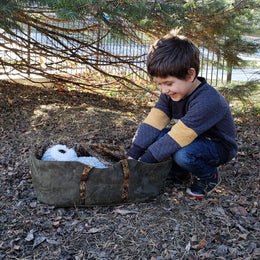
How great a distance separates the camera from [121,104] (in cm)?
545

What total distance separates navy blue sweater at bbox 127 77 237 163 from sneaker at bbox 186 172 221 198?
211 millimetres

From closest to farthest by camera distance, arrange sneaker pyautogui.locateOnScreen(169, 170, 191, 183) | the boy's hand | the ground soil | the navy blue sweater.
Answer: the ground soil → the navy blue sweater → the boy's hand → sneaker pyautogui.locateOnScreen(169, 170, 191, 183)

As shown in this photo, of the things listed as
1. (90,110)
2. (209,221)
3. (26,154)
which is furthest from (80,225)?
(90,110)

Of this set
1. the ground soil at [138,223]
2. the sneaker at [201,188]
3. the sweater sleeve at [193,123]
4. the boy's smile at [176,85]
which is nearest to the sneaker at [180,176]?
the ground soil at [138,223]

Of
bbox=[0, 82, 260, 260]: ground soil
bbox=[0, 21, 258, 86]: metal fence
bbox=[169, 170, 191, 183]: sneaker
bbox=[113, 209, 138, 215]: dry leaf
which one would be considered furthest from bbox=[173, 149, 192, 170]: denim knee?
bbox=[0, 21, 258, 86]: metal fence

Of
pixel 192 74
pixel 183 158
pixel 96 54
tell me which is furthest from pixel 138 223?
pixel 96 54

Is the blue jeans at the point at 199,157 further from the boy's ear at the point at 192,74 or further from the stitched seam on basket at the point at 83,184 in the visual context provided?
the stitched seam on basket at the point at 83,184

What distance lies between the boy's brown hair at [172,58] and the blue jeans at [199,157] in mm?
519

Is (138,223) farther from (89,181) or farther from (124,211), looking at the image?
(89,181)

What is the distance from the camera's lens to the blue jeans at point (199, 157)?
2.49 m

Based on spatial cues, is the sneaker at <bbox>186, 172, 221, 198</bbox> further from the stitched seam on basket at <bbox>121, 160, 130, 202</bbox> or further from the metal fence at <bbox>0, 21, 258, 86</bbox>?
the metal fence at <bbox>0, 21, 258, 86</bbox>

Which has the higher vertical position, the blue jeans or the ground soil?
the blue jeans

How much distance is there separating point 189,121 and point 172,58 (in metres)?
0.46

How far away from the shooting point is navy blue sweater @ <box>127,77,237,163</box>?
2.41 meters
